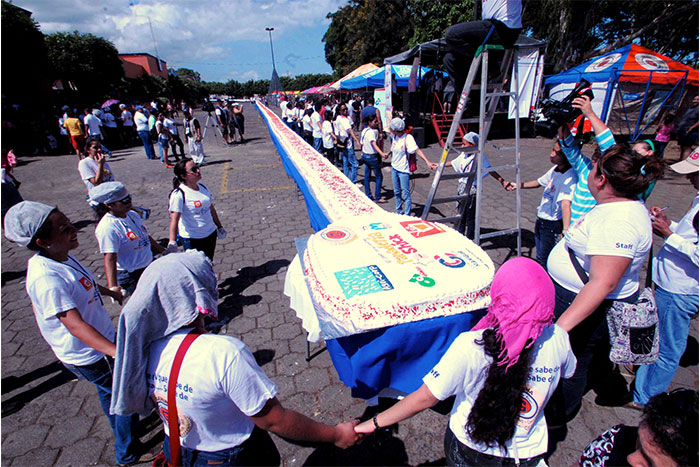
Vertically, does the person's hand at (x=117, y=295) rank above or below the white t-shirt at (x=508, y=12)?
below

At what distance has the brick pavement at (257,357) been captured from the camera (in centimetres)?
236

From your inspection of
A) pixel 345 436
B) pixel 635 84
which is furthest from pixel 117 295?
pixel 635 84

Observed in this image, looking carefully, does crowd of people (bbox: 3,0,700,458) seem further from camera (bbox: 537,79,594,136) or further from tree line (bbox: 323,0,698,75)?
tree line (bbox: 323,0,698,75)

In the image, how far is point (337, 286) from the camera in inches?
79.7

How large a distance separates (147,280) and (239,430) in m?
→ 0.76

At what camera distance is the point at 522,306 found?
121 centimetres

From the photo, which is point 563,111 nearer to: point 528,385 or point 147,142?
point 528,385

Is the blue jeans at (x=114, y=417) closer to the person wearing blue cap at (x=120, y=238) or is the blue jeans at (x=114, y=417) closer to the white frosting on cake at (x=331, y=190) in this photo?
the person wearing blue cap at (x=120, y=238)

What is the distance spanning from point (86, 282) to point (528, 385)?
2539 millimetres

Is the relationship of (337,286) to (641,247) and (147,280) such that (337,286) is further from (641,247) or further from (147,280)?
(641,247)

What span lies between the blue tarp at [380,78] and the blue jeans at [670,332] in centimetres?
1318

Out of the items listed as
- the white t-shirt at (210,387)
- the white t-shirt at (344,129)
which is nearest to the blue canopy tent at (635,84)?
the white t-shirt at (344,129)

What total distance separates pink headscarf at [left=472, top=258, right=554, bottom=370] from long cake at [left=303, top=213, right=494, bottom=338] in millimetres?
701

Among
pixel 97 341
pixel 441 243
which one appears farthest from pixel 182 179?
pixel 441 243
